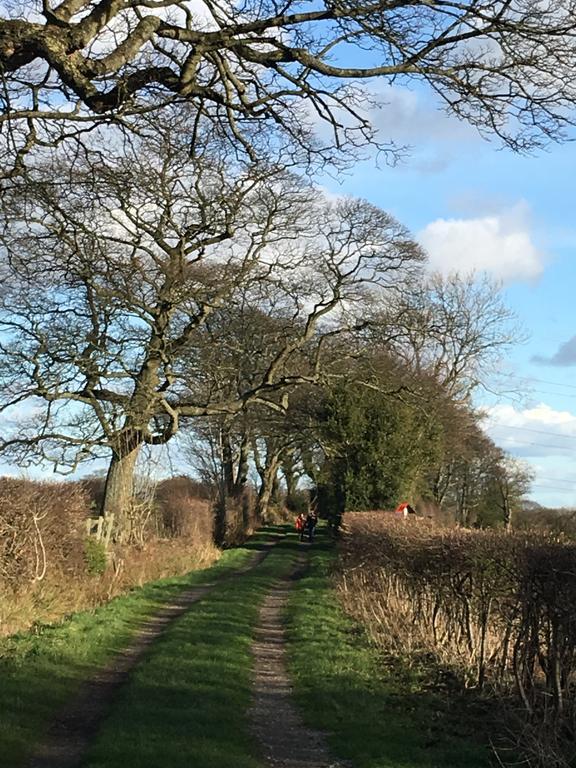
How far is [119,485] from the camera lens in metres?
24.3

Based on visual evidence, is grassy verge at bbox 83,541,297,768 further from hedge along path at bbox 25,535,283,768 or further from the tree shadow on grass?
hedge along path at bbox 25,535,283,768

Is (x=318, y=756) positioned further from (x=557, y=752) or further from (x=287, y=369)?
(x=287, y=369)

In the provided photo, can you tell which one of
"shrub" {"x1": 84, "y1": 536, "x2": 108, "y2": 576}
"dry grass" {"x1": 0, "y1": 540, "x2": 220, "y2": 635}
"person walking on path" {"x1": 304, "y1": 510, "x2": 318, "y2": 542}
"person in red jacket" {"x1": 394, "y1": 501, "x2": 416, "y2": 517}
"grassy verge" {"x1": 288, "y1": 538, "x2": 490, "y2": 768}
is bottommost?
"grassy verge" {"x1": 288, "y1": 538, "x2": 490, "y2": 768}

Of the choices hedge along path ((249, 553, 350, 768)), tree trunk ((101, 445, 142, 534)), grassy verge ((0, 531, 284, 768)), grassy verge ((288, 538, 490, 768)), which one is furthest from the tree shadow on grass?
tree trunk ((101, 445, 142, 534))

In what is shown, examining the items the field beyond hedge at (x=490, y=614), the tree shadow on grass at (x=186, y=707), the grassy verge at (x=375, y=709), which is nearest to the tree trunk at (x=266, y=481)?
the field beyond hedge at (x=490, y=614)

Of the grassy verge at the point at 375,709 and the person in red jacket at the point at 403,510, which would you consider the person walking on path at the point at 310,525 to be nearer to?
the person in red jacket at the point at 403,510

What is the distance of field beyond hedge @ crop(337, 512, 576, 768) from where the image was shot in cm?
774

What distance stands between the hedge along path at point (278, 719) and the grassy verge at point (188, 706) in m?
0.14

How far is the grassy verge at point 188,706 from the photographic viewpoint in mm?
6980

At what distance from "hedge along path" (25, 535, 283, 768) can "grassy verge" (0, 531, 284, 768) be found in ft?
→ 0.38

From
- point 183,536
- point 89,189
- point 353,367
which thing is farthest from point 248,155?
point 183,536

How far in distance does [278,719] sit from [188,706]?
878 millimetres

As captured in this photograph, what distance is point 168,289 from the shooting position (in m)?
22.1

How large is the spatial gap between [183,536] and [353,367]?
8.71m
